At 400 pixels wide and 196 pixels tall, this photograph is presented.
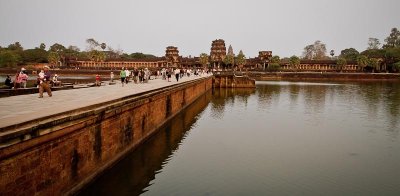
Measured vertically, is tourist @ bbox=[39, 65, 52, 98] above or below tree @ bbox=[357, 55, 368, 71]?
below

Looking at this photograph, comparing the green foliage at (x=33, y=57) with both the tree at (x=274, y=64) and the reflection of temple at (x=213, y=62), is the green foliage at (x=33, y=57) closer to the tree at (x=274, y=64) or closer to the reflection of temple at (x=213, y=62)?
the reflection of temple at (x=213, y=62)

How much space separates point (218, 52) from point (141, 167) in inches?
4715

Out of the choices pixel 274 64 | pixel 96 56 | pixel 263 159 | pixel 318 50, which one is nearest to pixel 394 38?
pixel 318 50

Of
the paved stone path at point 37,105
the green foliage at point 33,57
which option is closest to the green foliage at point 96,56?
the green foliage at point 33,57

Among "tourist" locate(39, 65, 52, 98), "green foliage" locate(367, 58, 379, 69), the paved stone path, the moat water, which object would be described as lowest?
the moat water

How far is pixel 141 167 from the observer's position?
13570 mm

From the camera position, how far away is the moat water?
11.6 meters

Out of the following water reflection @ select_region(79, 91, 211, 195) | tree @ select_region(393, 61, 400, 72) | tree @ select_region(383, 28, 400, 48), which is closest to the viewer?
water reflection @ select_region(79, 91, 211, 195)

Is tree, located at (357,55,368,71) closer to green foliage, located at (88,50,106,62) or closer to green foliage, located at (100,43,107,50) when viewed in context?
green foliage, located at (88,50,106,62)

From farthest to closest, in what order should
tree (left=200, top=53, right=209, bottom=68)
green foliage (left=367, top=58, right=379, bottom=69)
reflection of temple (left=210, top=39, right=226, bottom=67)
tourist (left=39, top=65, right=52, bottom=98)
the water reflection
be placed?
reflection of temple (left=210, top=39, right=226, bottom=67)
tree (left=200, top=53, right=209, bottom=68)
green foliage (left=367, top=58, right=379, bottom=69)
tourist (left=39, top=65, right=52, bottom=98)
the water reflection

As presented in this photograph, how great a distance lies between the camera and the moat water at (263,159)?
11586 millimetres

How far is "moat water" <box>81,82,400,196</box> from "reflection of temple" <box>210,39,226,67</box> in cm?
10460

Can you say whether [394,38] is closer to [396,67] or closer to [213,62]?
[396,67]

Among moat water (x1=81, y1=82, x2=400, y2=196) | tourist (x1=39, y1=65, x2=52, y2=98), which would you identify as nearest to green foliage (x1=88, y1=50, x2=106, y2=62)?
moat water (x1=81, y1=82, x2=400, y2=196)
